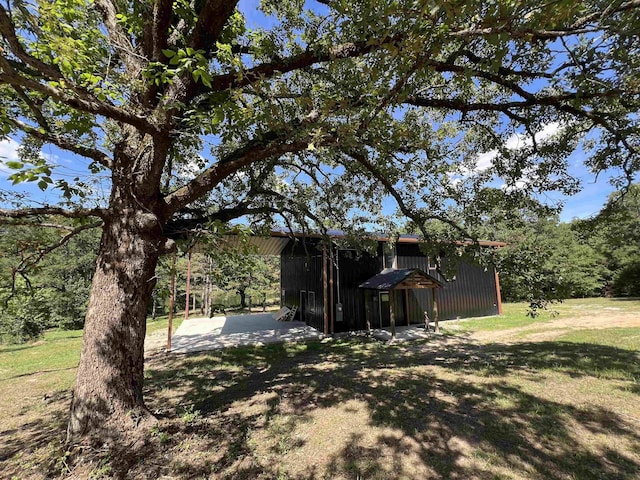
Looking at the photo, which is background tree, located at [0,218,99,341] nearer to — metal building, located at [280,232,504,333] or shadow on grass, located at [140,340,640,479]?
shadow on grass, located at [140,340,640,479]

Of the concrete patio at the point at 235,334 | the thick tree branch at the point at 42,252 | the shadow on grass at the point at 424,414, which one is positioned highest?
the thick tree branch at the point at 42,252

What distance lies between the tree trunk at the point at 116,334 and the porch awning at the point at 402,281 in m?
9.02

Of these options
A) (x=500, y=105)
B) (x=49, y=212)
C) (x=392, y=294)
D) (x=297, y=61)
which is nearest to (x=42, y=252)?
(x=49, y=212)

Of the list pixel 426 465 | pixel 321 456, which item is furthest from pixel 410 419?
pixel 321 456

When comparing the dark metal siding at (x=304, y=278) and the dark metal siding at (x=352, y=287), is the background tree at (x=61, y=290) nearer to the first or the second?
the dark metal siding at (x=304, y=278)

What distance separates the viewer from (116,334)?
3459 mm

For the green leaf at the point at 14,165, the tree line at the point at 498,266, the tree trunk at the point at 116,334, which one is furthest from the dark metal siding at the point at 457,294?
the green leaf at the point at 14,165

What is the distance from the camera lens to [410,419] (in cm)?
401

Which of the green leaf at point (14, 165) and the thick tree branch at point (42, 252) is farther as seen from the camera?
the thick tree branch at point (42, 252)

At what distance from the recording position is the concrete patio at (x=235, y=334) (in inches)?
415

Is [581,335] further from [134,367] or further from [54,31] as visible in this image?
[54,31]

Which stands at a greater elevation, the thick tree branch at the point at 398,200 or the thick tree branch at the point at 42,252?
the thick tree branch at the point at 398,200

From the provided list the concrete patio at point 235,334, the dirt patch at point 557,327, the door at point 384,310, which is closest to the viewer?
the dirt patch at point 557,327

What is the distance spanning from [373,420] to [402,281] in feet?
26.0
